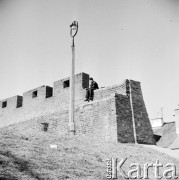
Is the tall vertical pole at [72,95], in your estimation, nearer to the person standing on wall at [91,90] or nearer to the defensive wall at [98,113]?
the defensive wall at [98,113]

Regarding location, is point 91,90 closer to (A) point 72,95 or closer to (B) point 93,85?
(B) point 93,85

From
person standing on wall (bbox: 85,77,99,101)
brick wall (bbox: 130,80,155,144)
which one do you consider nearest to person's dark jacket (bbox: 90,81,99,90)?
person standing on wall (bbox: 85,77,99,101)

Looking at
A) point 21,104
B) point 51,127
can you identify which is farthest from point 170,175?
point 21,104

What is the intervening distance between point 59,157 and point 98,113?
19.0 feet

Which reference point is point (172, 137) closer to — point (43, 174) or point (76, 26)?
point (76, 26)

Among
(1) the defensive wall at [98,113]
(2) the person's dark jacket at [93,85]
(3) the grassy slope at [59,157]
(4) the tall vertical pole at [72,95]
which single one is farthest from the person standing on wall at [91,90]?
(3) the grassy slope at [59,157]

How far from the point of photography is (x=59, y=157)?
23.8 feet

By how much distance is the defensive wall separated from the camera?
1227cm

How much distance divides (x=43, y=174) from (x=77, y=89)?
9.53 metres

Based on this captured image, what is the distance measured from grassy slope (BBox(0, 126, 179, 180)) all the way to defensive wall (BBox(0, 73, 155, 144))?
1909 millimetres

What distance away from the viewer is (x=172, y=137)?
27359 millimetres
